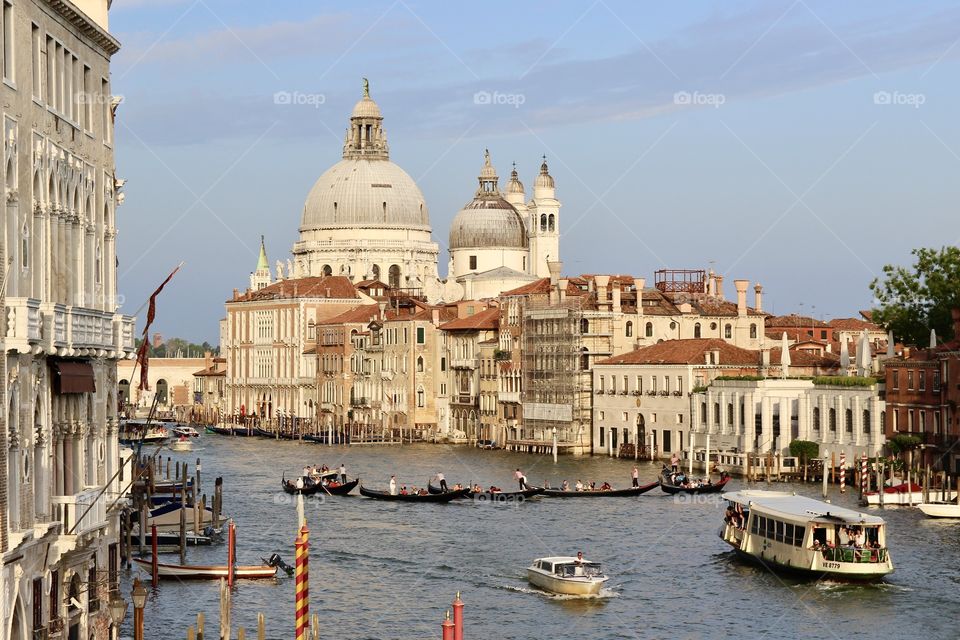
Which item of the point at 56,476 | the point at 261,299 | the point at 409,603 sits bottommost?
the point at 409,603

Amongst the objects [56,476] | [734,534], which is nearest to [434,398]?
[734,534]

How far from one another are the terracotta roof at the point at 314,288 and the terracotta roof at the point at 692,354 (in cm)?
4230

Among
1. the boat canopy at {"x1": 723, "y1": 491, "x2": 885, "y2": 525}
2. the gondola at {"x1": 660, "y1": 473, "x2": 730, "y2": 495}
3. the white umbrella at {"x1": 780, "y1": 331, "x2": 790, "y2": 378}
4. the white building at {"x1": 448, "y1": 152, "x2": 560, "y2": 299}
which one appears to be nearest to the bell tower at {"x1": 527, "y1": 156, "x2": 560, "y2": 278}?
the white building at {"x1": 448, "y1": 152, "x2": 560, "y2": 299}

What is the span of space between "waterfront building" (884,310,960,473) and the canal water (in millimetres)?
3249

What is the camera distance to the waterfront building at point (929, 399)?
52.4 m

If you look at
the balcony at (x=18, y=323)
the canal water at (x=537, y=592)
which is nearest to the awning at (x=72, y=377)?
the balcony at (x=18, y=323)

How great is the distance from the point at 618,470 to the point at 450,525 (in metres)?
19.6

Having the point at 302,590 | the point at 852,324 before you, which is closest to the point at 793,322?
the point at 852,324

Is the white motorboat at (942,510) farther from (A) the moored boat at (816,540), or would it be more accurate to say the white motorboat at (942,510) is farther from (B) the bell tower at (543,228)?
(B) the bell tower at (543,228)

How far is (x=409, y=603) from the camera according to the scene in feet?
108

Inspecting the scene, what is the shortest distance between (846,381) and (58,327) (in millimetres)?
44535

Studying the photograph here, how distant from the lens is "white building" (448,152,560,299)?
113312mm

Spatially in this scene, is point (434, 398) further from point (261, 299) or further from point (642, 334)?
point (261, 299)

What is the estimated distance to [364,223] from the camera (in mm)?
125625
